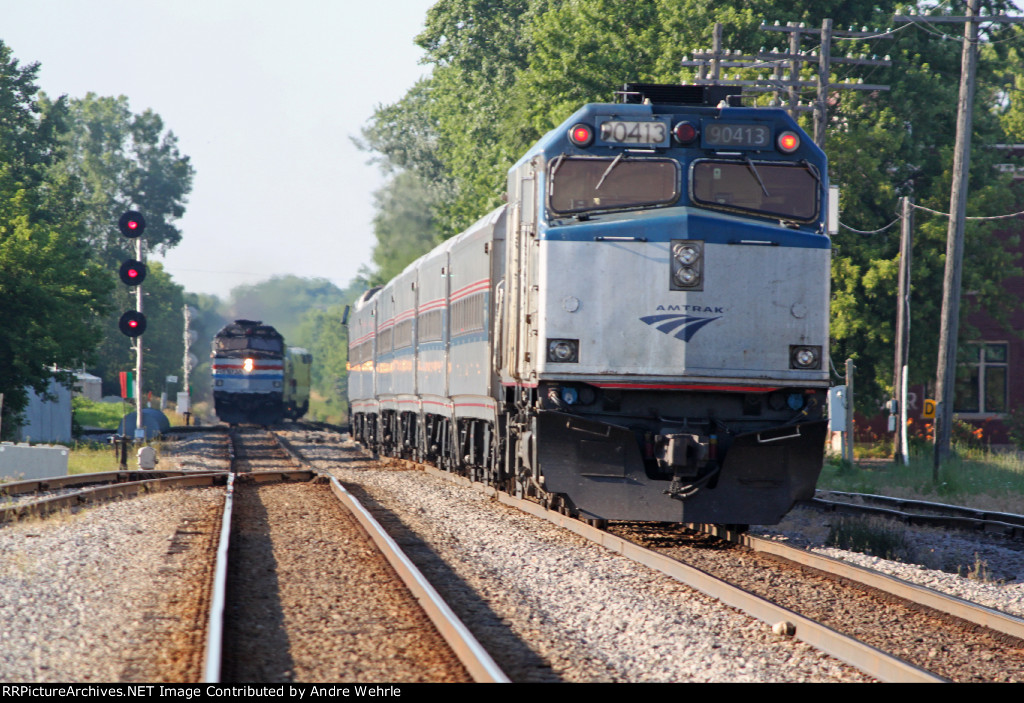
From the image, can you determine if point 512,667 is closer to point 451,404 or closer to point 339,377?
point 451,404

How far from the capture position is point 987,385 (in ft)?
117

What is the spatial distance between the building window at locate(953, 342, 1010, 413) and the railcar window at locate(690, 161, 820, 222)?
27051 millimetres

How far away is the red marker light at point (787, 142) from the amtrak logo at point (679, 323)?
1.74 meters

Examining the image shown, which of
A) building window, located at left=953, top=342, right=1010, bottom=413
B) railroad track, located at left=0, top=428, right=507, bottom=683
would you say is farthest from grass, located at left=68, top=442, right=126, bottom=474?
building window, located at left=953, top=342, right=1010, bottom=413

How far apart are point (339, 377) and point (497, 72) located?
77711 millimetres

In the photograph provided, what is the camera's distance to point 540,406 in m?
10.3

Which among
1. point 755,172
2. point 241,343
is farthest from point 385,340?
point 241,343

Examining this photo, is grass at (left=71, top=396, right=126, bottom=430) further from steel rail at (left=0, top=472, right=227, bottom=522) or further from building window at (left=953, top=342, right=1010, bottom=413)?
steel rail at (left=0, top=472, right=227, bottom=522)

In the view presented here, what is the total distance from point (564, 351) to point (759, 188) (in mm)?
2324

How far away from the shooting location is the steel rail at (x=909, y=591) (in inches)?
288

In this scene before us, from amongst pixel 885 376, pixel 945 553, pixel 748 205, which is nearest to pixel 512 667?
pixel 748 205

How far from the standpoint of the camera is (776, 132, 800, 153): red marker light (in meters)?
10.6

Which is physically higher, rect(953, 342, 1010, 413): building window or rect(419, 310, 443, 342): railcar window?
rect(419, 310, 443, 342): railcar window

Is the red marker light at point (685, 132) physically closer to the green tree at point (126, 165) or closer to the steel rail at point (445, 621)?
the steel rail at point (445, 621)
